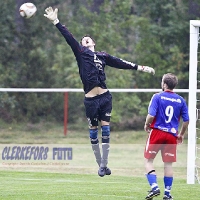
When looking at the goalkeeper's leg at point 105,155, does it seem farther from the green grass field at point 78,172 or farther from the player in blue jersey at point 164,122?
the player in blue jersey at point 164,122

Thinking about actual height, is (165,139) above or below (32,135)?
above

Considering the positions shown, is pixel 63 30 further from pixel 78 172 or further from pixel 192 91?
pixel 78 172

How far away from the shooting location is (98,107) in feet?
33.3

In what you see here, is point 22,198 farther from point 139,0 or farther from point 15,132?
point 139,0

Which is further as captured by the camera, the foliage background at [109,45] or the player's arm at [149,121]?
the foliage background at [109,45]

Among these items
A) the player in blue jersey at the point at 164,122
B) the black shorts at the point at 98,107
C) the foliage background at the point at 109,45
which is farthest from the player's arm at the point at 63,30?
the foliage background at the point at 109,45

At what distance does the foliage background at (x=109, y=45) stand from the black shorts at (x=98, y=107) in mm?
9140

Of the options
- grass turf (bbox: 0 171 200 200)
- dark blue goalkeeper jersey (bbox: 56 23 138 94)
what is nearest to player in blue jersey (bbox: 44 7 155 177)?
dark blue goalkeeper jersey (bbox: 56 23 138 94)

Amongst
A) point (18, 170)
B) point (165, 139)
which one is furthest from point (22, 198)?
point (18, 170)

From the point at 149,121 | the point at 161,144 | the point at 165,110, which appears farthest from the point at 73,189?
the point at 165,110

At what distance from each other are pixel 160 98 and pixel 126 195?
1730 millimetres

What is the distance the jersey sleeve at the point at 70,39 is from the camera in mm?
9852

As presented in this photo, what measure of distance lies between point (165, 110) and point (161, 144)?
492mm

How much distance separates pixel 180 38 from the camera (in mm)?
21328
